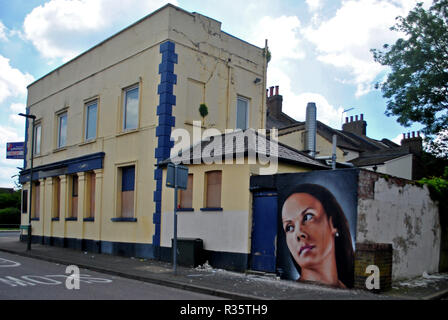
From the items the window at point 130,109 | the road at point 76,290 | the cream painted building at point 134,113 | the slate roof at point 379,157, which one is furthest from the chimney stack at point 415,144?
the road at point 76,290

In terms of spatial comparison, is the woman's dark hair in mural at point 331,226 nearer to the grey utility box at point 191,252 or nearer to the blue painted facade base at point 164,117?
the grey utility box at point 191,252

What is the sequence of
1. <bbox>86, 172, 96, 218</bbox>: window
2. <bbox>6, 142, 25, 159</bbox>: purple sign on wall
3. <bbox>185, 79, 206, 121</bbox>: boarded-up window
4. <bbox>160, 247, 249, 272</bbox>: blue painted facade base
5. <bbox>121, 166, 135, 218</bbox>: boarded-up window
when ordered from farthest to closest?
1. <bbox>6, 142, 25, 159</bbox>: purple sign on wall
2. <bbox>86, 172, 96, 218</bbox>: window
3. <bbox>121, 166, 135, 218</bbox>: boarded-up window
4. <bbox>185, 79, 206, 121</bbox>: boarded-up window
5. <bbox>160, 247, 249, 272</bbox>: blue painted facade base

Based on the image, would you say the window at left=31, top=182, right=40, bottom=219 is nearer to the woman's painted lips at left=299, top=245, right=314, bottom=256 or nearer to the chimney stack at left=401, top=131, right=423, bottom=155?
the woman's painted lips at left=299, top=245, right=314, bottom=256

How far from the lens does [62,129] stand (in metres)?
23.1

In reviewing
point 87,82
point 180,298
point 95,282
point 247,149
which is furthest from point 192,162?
point 87,82

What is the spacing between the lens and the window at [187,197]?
14.6m

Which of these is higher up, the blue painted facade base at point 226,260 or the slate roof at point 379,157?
the slate roof at point 379,157

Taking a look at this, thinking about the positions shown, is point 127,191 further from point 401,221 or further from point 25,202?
point 25,202

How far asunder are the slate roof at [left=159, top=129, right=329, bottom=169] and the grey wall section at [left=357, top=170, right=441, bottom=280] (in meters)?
3.12

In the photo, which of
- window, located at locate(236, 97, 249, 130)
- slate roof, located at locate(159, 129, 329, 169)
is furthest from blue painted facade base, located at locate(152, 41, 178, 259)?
window, located at locate(236, 97, 249, 130)

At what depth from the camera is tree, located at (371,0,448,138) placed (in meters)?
22.8

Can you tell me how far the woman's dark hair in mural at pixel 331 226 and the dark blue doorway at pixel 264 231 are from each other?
0.57 meters
